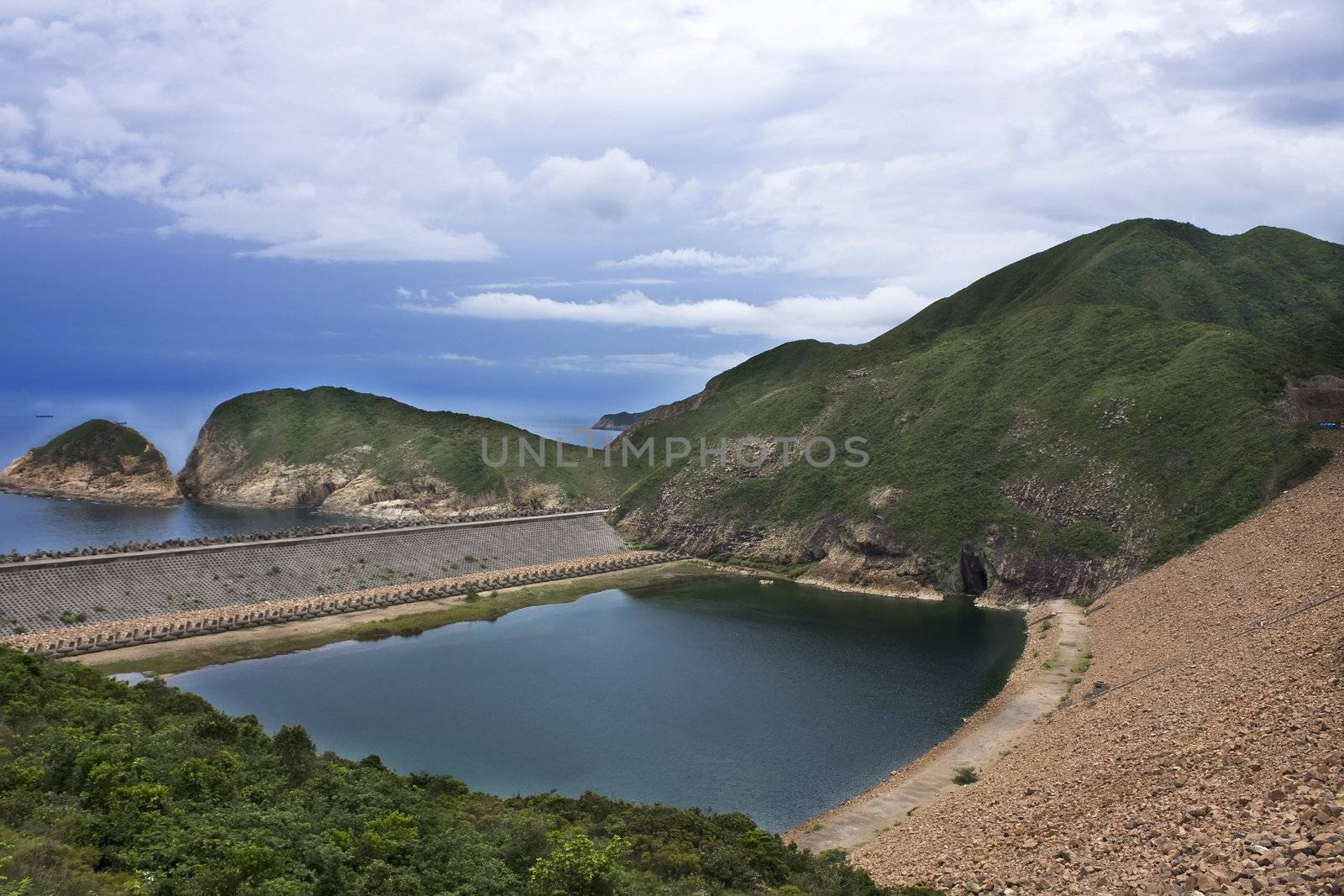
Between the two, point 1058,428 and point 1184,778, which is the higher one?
point 1058,428

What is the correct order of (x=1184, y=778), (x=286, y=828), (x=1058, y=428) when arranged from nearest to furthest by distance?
(x=286, y=828)
(x=1184, y=778)
(x=1058, y=428)

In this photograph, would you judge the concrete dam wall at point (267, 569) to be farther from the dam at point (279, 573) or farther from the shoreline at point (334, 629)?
the shoreline at point (334, 629)

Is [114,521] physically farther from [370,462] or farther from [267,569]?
[267,569]

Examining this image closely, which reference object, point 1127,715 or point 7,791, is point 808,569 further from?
point 7,791

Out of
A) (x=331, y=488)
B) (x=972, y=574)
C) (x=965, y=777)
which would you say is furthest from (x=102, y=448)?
(x=965, y=777)

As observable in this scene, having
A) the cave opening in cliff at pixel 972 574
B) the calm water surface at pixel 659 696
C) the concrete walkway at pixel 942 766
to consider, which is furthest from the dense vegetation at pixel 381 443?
the concrete walkway at pixel 942 766

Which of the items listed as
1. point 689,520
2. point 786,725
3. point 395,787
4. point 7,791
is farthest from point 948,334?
point 7,791

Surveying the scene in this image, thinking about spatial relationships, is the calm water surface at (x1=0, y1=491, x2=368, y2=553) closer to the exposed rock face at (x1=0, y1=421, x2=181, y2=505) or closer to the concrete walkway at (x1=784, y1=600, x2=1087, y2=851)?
the exposed rock face at (x1=0, y1=421, x2=181, y2=505)
